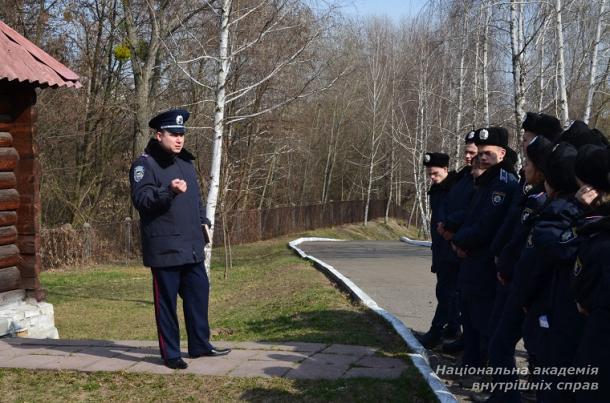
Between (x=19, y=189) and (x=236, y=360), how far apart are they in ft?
16.5

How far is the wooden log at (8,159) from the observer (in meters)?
9.41

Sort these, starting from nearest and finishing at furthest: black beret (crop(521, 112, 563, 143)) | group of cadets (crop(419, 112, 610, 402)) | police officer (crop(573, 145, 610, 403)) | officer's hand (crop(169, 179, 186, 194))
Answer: police officer (crop(573, 145, 610, 403)), group of cadets (crop(419, 112, 610, 402)), officer's hand (crop(169, 179, 186, 194)), black beret (crop(521, 112, 563, 143))

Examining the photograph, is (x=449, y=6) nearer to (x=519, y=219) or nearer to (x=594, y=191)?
(x=519, y=219)

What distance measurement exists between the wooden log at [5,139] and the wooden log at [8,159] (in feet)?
0.17

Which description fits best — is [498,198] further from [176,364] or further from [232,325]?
[232,325]

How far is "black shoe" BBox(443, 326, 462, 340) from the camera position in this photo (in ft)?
24.6

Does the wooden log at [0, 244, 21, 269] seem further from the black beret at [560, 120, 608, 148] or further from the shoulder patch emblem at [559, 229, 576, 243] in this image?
the shoulder patch emblem at [559, 229, 576, 243]

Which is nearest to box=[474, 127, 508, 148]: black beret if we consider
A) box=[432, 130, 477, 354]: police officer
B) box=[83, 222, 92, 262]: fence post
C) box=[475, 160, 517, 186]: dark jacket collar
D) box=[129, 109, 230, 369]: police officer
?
box=[475, 160, 517, 186]: dark jacket collar

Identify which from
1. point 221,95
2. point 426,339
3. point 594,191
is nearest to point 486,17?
point 221,95

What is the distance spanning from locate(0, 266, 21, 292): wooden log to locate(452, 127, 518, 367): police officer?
19.7 feet

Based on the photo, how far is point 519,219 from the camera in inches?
209

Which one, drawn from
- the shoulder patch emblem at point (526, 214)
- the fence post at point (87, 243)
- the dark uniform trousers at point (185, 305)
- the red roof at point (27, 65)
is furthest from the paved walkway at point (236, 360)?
the fence post at point (87, 243)

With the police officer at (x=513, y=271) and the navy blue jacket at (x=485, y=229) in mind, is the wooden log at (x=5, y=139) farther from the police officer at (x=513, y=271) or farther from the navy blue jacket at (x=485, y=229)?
the police officer at (x=513, y=271)

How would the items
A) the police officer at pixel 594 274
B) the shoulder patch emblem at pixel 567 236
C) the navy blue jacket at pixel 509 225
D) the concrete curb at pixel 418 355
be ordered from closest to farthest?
the police officer at pixel 594 274 < the shoulder patch emblem at pixel 567 236 < the concrete curb at pixel 418 355 < the navy blue jacket at pixel 509 225
